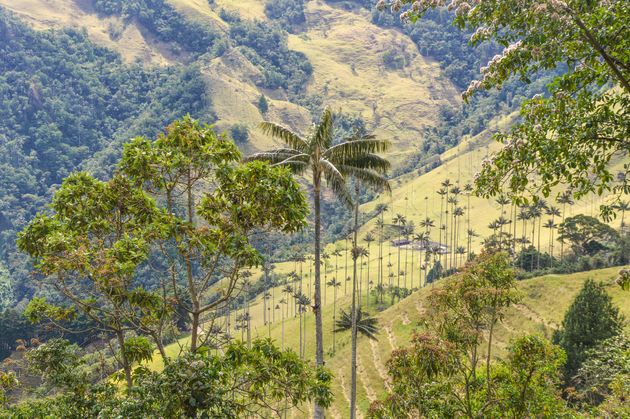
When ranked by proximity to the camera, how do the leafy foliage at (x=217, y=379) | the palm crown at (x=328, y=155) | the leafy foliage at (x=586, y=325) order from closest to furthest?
the leafy foliage at (x=217, y=379) → the palm crown at (x=328, y=155) → the leafy foliage at (x=586, y=325)

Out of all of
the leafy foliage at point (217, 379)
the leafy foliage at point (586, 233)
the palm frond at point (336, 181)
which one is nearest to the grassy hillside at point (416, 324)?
the leafy foliage at point (586, 233)

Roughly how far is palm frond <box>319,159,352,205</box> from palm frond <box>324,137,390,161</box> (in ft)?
3.79

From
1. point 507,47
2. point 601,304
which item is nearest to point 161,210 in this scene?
point 507,47

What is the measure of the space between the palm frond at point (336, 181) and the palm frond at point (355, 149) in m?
1.15

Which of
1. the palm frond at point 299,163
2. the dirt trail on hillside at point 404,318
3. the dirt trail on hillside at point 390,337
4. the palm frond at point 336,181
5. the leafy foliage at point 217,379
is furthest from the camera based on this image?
the dirt trail on hillside at point 404,318

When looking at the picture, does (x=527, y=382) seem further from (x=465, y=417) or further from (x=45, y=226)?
(x=45, y=226)

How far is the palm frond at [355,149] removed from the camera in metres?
23.4

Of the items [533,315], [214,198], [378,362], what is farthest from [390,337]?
[214,198]

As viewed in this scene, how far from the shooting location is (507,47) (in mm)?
10422

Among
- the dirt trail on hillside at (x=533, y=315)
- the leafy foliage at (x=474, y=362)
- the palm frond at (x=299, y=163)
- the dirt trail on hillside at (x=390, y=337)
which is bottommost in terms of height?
the dirt trail on hillside at (x=390, y=337)

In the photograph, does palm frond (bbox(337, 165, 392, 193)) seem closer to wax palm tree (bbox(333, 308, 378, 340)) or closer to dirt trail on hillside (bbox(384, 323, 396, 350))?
wax palm tree (bbox(333, 308, 378, 340))

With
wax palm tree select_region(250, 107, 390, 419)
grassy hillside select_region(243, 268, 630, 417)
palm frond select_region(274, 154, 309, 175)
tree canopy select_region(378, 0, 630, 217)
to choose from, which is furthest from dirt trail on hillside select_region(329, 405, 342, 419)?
tree canopy select_region(378, 0, 630, 217)

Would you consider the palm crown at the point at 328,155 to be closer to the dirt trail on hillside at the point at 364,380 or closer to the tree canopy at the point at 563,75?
the tree canopy at the point at 563,75

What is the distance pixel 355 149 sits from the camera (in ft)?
77.6
